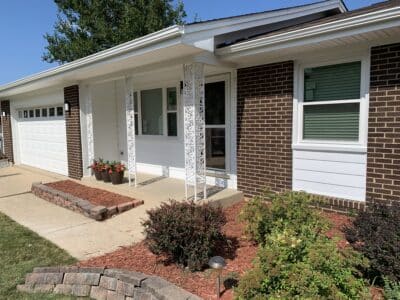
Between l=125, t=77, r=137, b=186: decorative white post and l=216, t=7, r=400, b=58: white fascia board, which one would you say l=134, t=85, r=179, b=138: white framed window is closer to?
l=125, t=77, r=137, b=186: decorative white post

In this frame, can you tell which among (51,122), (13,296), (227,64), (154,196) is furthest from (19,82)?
(13,296)

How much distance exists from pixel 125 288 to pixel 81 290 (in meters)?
0.57

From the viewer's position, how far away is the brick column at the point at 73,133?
9008 mm

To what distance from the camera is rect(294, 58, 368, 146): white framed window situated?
4965 mm

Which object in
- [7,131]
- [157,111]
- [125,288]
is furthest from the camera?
[7,131]

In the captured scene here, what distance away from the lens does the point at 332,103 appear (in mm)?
5262

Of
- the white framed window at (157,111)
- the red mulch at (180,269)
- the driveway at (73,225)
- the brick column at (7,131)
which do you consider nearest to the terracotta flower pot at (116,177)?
the driveway at (73,225)

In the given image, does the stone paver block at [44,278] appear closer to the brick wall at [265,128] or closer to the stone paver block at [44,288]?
the stone paver block at [44,288]

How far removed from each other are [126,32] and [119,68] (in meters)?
13.1

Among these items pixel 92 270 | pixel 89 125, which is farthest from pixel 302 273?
pixel 89 125

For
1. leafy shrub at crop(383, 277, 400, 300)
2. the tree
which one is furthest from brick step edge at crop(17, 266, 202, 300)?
the tree

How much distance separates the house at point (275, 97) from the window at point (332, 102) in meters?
0.02

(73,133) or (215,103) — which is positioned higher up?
(215,103)

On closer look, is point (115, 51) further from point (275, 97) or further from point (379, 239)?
point (379, 239)
